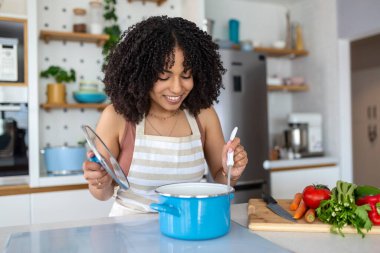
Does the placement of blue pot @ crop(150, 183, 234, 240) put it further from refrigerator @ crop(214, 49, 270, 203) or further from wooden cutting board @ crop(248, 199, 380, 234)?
refrigerator @ crop(214, 49, 270, 203)

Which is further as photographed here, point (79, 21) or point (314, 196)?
point (79, 21)

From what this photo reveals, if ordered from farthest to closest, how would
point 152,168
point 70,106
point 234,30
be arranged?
point 234,30, point 70,106, point 152,168

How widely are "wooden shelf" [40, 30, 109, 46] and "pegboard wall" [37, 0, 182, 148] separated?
0.30ft

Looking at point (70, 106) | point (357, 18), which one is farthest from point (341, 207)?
point (357, 18)

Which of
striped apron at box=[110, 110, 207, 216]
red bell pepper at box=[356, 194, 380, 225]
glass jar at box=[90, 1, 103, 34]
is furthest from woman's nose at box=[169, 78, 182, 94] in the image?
glass jar at box=[90, 1, 103, 34]

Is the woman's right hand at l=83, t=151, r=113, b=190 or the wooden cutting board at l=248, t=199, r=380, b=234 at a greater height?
the woman's right hand at l=83, t=151, r=113, b=190

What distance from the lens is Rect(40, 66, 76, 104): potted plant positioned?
2.45 metres

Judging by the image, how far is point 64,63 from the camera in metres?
2.66

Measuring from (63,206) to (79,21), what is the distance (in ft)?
4.13

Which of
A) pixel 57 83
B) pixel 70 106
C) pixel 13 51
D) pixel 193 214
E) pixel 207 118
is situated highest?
pixel 13 51

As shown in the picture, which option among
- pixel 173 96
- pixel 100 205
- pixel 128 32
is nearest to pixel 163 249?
pixel 173 96

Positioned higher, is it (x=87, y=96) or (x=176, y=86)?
(x=87, y=96)

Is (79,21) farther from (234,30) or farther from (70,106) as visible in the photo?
(234,30)

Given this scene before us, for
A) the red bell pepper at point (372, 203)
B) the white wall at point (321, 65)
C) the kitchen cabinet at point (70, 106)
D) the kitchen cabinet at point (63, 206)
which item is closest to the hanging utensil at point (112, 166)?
the red bell pepper at point (372, 203)
